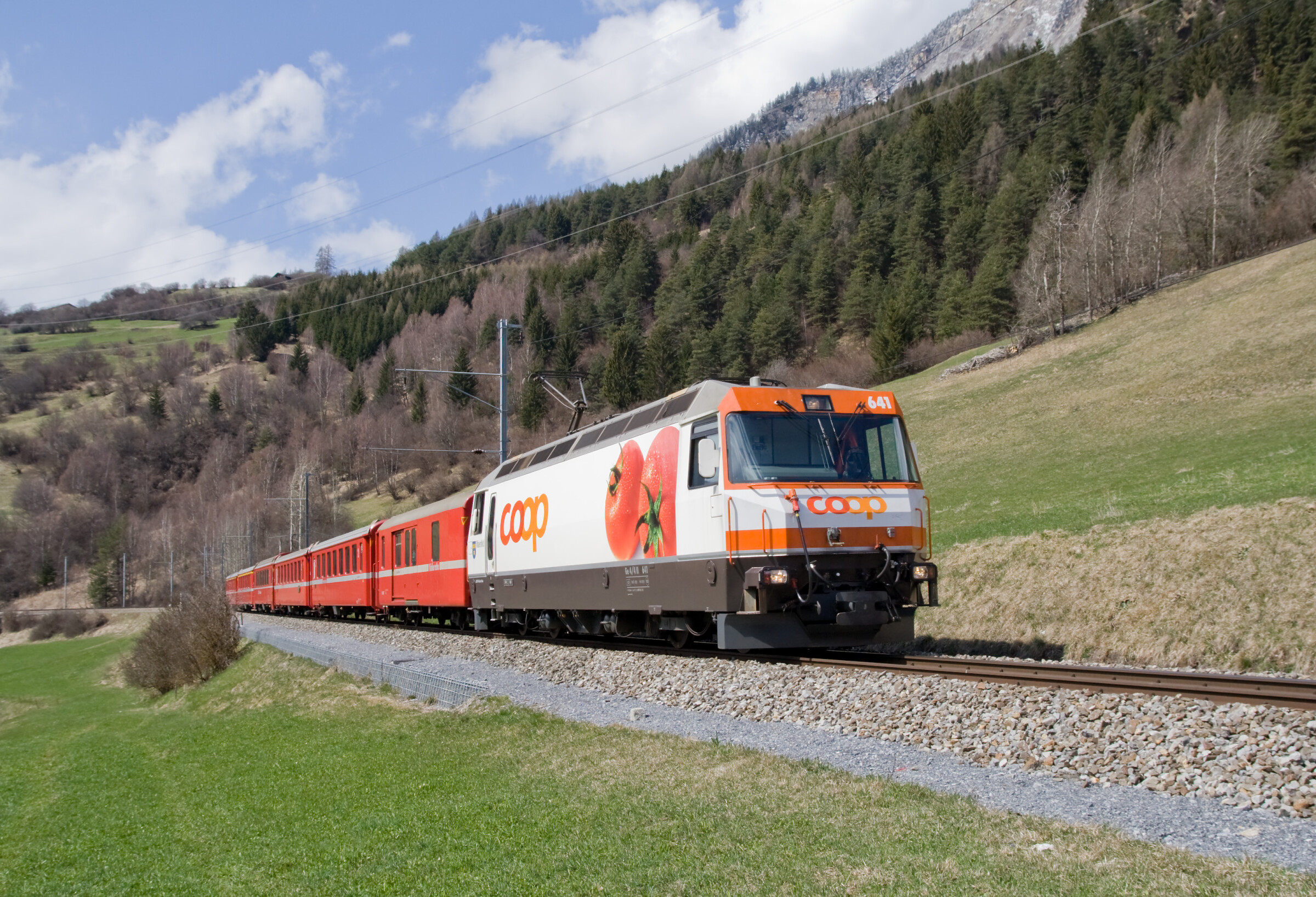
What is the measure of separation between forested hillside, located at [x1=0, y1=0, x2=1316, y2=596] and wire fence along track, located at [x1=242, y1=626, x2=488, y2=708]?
2389 cm

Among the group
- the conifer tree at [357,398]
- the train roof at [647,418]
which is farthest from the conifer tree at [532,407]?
the train roof at [647,418]

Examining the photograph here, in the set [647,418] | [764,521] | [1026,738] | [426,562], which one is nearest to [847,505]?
[764,521]

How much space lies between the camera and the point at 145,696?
3134 centimetres

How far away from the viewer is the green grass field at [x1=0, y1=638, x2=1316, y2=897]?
15.4 ft

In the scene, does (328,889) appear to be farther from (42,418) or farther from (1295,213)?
(42,418)

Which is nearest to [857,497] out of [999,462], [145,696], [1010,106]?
[999,462]

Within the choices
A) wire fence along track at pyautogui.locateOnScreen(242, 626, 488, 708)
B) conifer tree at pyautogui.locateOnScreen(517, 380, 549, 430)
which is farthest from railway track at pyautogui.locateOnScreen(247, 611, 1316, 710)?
conifer tree at pyautogui.locateOnScreen(517, 380, 549, 430)

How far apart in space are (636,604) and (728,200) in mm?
91026

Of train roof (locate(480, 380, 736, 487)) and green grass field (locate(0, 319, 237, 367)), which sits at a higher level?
green grass field (locate(0, 319, 237, 367))

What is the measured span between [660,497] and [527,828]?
6890 millimetres

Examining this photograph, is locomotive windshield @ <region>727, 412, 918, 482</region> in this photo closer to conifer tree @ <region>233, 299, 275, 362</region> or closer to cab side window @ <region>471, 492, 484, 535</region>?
cab side window @ <region>471, 492, 484, 535</region>

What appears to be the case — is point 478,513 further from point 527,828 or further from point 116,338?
point 116,338

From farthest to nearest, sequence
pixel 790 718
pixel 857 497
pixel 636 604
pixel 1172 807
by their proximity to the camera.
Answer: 1. pixel 636 604
2. pixel 857 497
3. pixel 790 718
4. pixel 1172 807

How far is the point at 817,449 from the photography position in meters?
12.0
